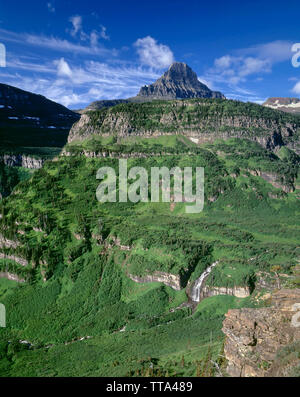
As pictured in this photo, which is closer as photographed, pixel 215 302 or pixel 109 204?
pixel 215 302

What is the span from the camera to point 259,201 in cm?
18375

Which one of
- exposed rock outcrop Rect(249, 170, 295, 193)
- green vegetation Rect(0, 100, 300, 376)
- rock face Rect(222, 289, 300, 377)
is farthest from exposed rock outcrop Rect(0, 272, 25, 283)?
exposed rock outcrop Rect(249, 170, 295, 193)

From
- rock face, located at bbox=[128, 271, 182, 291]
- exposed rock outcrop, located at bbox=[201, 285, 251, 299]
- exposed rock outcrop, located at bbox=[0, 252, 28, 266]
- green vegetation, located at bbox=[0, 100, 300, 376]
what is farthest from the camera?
exposed rock outcrop, located at bbox=[0, 252, 28, 266]

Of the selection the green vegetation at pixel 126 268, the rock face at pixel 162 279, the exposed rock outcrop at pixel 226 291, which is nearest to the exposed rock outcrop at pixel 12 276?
the green vegetation at pixel 126 268

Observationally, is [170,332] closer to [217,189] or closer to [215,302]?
[215,302]

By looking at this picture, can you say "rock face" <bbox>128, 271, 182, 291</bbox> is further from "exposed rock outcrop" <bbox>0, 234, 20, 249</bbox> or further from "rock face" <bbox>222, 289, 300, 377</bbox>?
"rock face" <bbox>222, 289, 300, 377</bbox>

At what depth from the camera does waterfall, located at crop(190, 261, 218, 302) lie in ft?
411

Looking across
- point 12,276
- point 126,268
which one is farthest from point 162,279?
point 12,276

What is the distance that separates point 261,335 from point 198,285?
83.7 meters

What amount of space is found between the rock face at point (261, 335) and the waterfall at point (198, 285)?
249 feet

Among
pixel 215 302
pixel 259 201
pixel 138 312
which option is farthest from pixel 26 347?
pixel 259 201

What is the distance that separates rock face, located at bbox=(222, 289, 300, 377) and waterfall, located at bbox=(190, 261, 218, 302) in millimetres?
75819

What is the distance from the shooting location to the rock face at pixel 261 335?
43.8m

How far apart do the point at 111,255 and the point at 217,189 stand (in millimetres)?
84109
